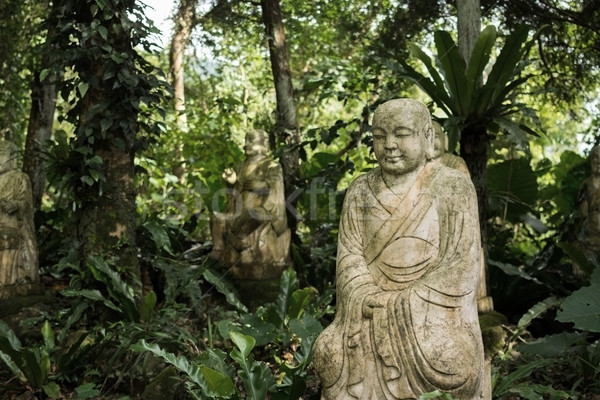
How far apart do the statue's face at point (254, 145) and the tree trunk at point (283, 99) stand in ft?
2.48

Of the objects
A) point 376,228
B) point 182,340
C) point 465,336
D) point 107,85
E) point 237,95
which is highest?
point 237,95

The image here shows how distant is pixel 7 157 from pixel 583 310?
6.09m

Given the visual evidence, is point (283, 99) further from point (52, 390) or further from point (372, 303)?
point (372, 303)

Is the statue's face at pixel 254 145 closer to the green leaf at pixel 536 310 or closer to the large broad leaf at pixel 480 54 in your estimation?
the large broad leaf at pixel 480 54

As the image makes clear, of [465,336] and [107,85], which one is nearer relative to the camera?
[465,336]

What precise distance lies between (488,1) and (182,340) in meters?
6.00

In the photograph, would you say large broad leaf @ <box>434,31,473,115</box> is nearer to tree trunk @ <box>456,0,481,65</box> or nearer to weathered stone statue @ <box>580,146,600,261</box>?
tree trunk @ <box>456,0,481,65</box>

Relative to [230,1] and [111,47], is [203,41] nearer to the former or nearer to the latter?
[230,1]

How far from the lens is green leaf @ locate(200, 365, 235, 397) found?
4926mm

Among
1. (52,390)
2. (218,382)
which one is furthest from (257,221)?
(218,382)

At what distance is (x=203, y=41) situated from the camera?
38.5 ft

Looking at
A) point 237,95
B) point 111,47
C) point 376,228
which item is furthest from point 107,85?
point 237,95

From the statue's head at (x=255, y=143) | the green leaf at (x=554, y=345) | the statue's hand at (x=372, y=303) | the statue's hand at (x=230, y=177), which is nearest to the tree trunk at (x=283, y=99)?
the statue's head at (x=255, y=143)

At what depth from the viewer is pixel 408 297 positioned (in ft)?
13.9
